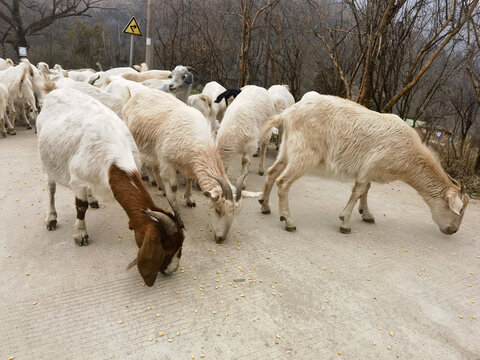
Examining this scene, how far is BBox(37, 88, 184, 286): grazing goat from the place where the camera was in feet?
8.86

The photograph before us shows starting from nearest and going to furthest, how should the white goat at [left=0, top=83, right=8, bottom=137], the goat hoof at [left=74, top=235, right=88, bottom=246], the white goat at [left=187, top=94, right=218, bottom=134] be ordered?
the goat hoof at [left=74, top=235, right=88, bottom=246]
the white goat at [left=187, top=94, right=218, bottom=134]
the white goat at [left=0, top=83, right=8, bottom=137]

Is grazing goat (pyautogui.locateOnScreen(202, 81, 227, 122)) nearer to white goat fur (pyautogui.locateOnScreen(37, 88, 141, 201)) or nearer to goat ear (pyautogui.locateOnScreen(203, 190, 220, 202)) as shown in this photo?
white goat fur (pyautogui.locateOnScreen(37, 88, 141, 201))

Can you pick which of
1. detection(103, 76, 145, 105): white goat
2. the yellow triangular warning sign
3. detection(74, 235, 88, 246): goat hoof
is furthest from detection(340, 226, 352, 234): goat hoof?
the yellow triangular warning sign

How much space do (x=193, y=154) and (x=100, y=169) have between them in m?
1.21

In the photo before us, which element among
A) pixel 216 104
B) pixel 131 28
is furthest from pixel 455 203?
pixel 131 28

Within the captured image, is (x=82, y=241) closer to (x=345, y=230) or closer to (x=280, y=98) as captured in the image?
(x=345, y=230)

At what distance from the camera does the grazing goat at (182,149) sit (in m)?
3.72

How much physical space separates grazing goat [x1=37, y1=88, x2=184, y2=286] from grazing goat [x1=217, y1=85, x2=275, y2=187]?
178 centimetres

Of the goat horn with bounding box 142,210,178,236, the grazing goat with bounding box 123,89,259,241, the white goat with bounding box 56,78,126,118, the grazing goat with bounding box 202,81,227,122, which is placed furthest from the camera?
the grazing goat with bounding box 202,81,227,122

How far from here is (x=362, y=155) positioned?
433 cm

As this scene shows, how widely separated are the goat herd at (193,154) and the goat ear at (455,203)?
0.01 m

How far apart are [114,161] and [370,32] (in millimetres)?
6058

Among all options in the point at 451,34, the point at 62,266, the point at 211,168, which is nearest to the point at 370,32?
the point at 451,34

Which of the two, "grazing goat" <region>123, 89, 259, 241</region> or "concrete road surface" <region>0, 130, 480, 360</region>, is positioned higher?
"grazing goat" <region>123, 89, 259, 241</region>
